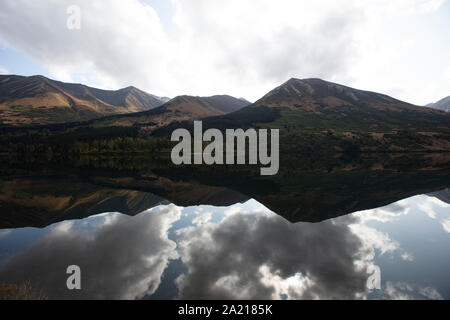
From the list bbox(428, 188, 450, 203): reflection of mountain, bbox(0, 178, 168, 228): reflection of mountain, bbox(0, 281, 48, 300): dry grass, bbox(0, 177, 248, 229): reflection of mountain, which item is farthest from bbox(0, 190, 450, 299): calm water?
bbox(428, 188, 450, 203): reflection of mountain

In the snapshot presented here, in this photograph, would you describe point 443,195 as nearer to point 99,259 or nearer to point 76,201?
point 99,259

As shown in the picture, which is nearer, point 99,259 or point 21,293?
point 21,293

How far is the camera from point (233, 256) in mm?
15961

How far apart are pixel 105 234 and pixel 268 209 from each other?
63.8ft

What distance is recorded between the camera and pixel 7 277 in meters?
12.7

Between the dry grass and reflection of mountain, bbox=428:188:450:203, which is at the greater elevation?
reflection of mountain, bbox=428:188:450:203

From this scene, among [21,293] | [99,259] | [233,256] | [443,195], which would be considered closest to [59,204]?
[99,259]

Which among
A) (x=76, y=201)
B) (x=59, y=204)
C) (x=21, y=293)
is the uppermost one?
(x=76, y=201)

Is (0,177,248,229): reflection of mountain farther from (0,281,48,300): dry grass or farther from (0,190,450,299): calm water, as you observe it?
(0,281,48,300): dry grass

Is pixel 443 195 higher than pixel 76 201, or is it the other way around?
pixel 443 195

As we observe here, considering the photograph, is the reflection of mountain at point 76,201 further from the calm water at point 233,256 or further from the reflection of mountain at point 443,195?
the reflection of mountain at point 443,195

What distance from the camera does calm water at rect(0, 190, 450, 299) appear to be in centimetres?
1195

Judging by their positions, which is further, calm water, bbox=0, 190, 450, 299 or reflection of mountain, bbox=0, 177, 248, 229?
reflection of mountain, bbox=0, 177, 248, 229

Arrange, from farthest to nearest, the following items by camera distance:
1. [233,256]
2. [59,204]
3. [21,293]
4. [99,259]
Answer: [59,204] < [233,256] < [99,259] < [21,293]
